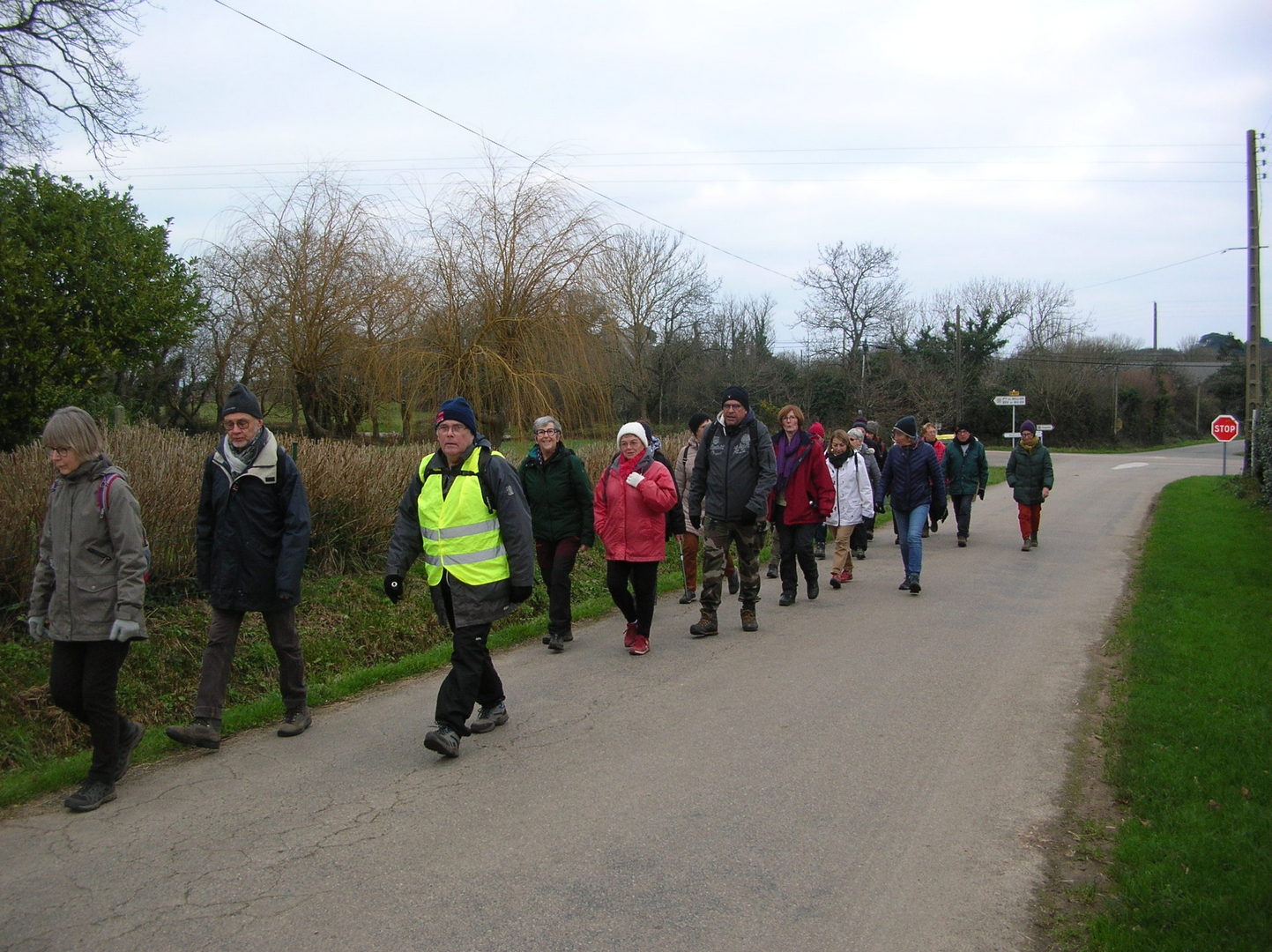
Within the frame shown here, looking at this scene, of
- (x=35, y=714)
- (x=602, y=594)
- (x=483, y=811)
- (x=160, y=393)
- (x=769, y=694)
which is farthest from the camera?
(x=160, y=393)

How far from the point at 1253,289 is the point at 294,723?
28.9m

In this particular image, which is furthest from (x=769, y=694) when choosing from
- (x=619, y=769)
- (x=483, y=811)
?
(x=483, y=811)

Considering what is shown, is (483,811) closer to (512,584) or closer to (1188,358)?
(512,584)

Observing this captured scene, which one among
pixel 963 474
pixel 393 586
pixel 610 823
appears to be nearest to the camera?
pixel 610 823

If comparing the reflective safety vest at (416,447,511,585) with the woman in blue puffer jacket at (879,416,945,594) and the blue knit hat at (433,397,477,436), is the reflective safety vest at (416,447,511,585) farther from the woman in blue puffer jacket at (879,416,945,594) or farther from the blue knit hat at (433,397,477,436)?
the woman in blue puffer jacket at (879,416,945,594)

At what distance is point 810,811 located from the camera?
4574 millimetres

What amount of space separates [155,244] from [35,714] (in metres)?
12.0

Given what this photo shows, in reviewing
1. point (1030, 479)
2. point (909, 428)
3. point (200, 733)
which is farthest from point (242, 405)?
point (1030, 479)

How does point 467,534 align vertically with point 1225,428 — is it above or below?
below

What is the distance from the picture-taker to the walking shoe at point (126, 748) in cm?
487

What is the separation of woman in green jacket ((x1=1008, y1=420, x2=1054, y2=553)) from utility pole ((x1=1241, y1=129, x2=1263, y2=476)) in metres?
15.8

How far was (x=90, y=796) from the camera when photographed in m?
4.64

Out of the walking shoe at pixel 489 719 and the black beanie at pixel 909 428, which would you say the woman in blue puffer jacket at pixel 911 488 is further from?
the walking shoe at pixel 489 719

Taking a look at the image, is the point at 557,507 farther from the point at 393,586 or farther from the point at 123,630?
the point at 123,630
